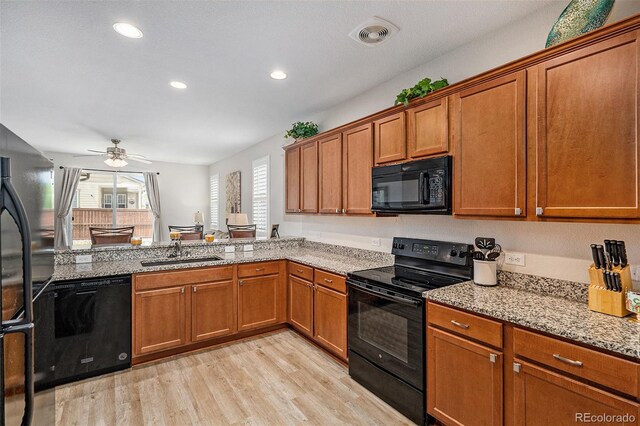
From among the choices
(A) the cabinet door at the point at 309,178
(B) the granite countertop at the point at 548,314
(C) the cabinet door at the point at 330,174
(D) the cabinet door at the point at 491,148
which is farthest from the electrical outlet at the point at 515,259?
(A) the cabinet door at the point at 309,178

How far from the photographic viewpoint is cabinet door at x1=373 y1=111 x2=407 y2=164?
103 inches

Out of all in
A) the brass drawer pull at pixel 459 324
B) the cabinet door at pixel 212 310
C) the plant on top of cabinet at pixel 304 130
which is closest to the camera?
the brass drawer pull at pixel 459 324

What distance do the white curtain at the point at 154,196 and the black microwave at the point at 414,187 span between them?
6943mm

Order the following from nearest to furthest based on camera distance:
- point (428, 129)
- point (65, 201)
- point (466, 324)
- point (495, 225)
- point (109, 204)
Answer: point (466, 324)
point (495, 225)
point (428, 129)
point (65, 201)
point (109, 204)

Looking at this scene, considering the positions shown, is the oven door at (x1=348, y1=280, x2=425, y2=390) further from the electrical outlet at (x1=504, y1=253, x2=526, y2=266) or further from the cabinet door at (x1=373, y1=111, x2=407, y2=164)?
the cabinet door at (x1=373, y1=111, x2=407, y2=164)

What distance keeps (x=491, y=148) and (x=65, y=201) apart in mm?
8436

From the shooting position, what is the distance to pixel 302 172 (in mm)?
3900

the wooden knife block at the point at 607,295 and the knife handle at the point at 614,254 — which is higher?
the knife handle at the point at 614,254

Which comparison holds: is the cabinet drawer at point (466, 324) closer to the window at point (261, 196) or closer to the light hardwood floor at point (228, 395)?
the light hardwood floor at point (228, 395)

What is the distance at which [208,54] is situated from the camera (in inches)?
101

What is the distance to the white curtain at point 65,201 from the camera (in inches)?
270

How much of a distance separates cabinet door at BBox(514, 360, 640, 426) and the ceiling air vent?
2228 mm

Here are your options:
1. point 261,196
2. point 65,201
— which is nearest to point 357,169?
point 261,196

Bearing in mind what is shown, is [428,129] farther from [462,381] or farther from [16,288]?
[16,288]
